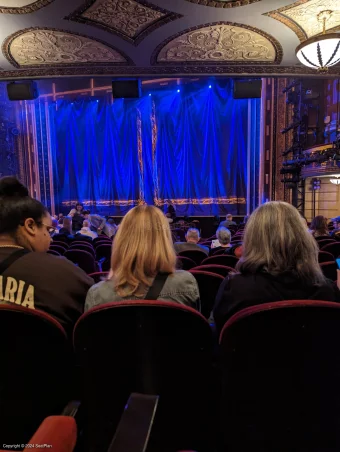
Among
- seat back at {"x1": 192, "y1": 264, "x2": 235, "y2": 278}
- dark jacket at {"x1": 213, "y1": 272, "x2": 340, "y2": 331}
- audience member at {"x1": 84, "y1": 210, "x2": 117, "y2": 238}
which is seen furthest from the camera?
audience member at {"x1": 84, "y1": 210, "x2": 117, "y2": 238}

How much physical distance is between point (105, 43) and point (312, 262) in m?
4.98

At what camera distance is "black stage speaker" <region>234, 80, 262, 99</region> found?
245 inches

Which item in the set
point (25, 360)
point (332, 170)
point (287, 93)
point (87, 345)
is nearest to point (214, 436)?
point (87, 345)

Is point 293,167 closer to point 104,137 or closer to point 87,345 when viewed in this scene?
point 104,137

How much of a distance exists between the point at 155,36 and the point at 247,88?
235 centimetres

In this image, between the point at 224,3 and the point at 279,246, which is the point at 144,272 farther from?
the point at 224,3

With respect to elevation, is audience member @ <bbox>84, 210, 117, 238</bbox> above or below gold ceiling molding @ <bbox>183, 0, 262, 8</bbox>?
below

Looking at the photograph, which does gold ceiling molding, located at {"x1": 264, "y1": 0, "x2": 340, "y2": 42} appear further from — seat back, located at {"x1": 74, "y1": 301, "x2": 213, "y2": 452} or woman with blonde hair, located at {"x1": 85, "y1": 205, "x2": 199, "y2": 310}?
seat back, located at {"x1": 74, "y1": 301, "x2": 213, "y2": 452}

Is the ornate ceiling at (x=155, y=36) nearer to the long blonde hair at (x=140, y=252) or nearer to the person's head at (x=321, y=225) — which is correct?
the person's head at (x=321, y=225)

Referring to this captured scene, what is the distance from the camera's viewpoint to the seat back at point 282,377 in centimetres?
103

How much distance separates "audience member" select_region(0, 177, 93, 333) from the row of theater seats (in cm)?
24

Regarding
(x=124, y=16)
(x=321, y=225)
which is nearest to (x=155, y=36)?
(x=124, y=16)

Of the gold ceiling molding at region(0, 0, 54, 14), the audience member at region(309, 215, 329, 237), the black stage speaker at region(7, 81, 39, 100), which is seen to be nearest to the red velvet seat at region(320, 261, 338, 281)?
the audience member at region(309, 215, 329, 237)

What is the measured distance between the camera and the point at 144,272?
1.38m
